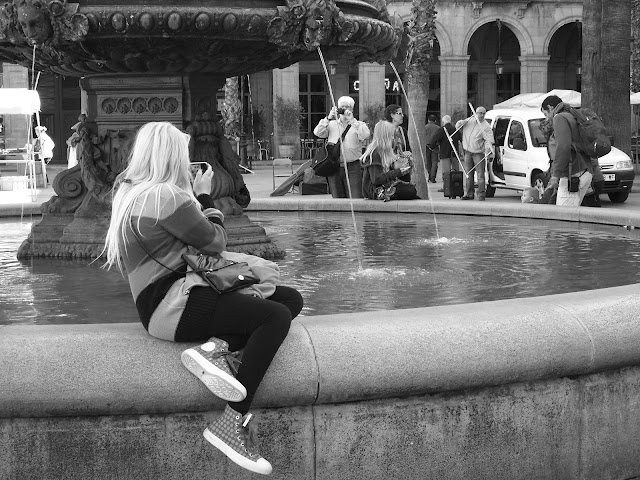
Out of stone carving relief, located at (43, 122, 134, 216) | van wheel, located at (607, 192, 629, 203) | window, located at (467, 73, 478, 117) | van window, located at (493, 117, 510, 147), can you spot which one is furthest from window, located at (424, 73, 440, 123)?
stone carving relief, located at (43, 122, 134, 216)

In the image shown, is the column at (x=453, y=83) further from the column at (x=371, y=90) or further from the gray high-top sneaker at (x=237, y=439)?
the gray high-top sneaker at (x=237, y=439)

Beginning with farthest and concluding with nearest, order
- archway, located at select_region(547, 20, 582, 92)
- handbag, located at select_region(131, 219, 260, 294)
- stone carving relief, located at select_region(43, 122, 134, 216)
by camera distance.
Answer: archway, located at select_region(547, 20, 582, 92) < stone carving relief, located at select_region(43, 122, 134, 216) < handbag, located at select_region(131, 219, 260, 294)

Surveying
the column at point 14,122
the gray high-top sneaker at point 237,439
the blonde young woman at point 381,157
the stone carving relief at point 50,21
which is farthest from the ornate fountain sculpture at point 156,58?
the column at point 14,122

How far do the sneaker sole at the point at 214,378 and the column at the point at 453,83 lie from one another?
3889cm

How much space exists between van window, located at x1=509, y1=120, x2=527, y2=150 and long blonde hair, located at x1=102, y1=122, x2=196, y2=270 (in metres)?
16.2

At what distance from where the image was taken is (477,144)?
728 inches

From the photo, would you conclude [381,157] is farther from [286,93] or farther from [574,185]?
[286,93]

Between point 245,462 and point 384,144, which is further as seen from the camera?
point 384,144

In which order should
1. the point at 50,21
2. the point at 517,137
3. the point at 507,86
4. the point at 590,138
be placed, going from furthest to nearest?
the point at 507,86 < the point at 517,137 < the point at 590,138 < the point at 50,21

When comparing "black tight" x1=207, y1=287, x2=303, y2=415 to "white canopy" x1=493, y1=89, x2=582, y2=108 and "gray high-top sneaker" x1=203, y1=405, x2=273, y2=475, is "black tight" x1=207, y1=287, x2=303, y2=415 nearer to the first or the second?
"gray high-top sneaker" x1=203, y1=405, x2=273, y2=475

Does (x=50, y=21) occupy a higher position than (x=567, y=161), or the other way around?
(x=50, y=21)

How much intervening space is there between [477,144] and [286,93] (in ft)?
75.5

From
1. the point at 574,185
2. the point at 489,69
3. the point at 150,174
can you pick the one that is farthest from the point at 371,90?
the point at 150,174

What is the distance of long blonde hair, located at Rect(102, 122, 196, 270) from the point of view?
13.7 feet
